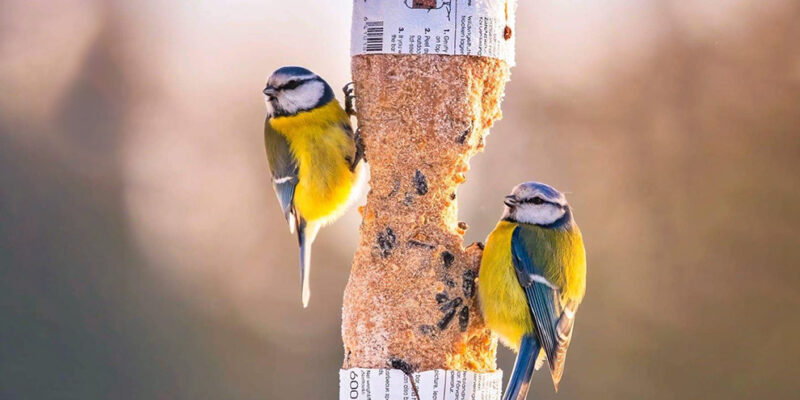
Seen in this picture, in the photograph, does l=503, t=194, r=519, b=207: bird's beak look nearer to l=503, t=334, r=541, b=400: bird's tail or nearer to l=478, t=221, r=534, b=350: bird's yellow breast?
l=478, t=221, r=534, b=350: bird's yellow breast

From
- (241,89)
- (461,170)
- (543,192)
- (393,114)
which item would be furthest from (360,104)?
(241,89)

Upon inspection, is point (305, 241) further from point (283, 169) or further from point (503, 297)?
point (503, 297)

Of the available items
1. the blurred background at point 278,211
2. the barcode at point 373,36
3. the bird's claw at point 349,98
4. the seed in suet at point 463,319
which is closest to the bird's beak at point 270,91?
the bird's claw at point 349,98

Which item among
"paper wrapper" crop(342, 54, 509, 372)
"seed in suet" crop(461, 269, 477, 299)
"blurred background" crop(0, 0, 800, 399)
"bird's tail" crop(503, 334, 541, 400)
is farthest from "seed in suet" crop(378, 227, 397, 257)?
"blurred background" crop(0, 0, 800, 399)

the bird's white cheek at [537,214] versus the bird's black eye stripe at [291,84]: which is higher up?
the bird's black eye stripe at [291,84]

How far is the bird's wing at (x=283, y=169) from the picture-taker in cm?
414

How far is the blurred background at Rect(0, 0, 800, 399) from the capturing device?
865 cm

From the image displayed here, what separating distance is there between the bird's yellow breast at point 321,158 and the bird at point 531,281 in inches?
22.2

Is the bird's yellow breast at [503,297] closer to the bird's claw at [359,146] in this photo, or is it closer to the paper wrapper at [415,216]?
the paper wrapper at [415,216]

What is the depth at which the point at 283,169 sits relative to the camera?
417 cm

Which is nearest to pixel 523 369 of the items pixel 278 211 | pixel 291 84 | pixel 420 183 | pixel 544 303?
pixel 544 303

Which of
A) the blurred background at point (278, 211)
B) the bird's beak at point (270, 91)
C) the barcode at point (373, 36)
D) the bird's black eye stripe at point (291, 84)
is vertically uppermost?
the barcode at point (373, 36)

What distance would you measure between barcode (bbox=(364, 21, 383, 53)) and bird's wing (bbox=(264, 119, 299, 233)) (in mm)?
752

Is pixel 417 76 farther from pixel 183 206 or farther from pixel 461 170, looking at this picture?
pixel 183 206
